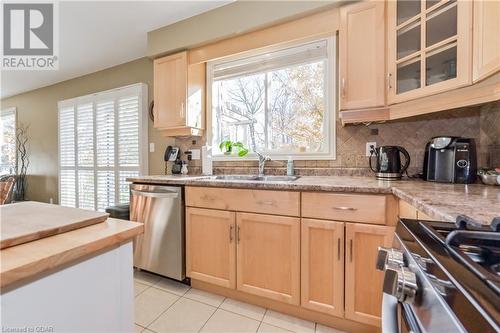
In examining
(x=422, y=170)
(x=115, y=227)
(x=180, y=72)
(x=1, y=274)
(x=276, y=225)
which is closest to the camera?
(x=1, y=274)

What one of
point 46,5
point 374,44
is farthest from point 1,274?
point 46,5

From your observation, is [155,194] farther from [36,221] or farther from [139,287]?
[36,221]

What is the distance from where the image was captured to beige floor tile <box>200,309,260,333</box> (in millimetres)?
1427

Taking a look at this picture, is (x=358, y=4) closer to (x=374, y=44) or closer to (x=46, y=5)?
(x=374, y=44)

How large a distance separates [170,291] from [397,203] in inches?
69.6

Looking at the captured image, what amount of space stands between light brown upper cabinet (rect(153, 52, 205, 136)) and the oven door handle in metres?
2.11

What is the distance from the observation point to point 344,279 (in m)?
1.35

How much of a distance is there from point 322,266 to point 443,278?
107 centimetres

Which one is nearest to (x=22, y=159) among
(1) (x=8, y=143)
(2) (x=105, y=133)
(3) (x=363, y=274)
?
(1) (x=8, y=143)

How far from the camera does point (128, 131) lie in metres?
3.10

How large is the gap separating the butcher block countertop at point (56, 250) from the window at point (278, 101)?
1749mm

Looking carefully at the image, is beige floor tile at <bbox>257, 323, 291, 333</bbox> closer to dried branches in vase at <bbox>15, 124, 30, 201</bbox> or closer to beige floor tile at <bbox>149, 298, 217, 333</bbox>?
beige floor tile at <bbox>149, 298, 217, 333</bbox>

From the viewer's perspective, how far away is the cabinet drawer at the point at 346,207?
4.16ft

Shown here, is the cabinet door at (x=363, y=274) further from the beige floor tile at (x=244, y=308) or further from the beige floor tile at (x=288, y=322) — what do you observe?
the beige floor tile at (x=244, y=308)
